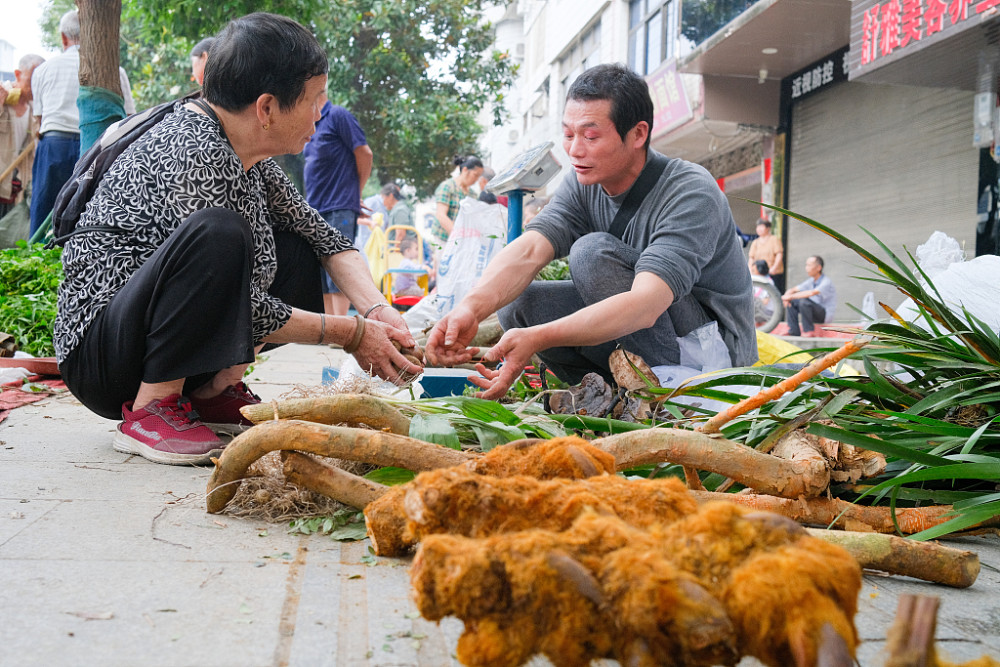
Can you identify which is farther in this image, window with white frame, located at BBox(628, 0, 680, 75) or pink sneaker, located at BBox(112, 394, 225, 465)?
window with white frame, located at BBox(628, 0, 680, 75)

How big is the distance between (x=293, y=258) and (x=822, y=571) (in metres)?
2.39

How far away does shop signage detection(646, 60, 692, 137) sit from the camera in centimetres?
1226

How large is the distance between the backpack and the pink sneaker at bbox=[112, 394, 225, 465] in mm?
608

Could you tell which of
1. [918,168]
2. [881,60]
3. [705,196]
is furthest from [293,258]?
[918,168]

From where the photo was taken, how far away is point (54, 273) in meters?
4.64

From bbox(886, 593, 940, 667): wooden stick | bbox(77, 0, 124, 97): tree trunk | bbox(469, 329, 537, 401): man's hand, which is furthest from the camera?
bbox(77, 0, 124, 97): tree trunk

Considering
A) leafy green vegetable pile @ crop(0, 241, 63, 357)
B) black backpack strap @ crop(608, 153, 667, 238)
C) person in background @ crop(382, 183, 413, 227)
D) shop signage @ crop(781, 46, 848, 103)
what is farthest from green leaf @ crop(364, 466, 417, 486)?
shop signage @ crop(781, 46, 848, 103)

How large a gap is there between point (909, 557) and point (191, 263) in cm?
186

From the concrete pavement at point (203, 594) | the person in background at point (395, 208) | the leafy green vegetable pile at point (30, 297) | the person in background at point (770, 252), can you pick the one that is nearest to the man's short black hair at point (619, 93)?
the concrete pavement at point (203, 594)

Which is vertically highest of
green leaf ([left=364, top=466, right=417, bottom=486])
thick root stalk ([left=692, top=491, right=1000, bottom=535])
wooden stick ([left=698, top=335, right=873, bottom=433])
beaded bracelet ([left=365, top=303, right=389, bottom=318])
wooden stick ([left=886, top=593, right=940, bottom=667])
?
beaded bracelet ([left=365, top=303, right=389, bottom=318])

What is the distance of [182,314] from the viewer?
7.02 feet

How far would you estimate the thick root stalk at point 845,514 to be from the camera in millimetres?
1548

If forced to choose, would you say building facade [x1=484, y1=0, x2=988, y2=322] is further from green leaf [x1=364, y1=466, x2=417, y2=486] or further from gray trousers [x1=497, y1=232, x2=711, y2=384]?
green leaf [x1=364, y1=466, x2=417, y2=486]

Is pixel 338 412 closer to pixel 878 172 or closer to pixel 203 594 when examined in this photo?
pixel 203 594
